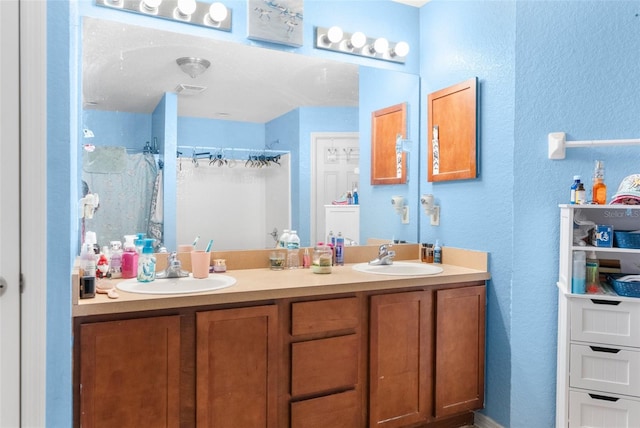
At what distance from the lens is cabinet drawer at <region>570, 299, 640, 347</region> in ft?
5.80

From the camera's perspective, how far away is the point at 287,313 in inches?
70.6

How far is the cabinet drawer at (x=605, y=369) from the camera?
1771 millimetres

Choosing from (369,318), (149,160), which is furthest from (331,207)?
(149,160)

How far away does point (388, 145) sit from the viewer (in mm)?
2676

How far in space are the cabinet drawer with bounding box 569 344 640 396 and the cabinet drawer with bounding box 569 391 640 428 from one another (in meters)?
0.04

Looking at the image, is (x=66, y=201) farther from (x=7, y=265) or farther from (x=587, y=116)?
(x=587, y=116)

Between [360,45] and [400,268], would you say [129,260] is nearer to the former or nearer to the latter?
[400,268]

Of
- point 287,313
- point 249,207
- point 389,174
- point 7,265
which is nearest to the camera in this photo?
point 7,265

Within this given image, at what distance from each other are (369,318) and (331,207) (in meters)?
0.76

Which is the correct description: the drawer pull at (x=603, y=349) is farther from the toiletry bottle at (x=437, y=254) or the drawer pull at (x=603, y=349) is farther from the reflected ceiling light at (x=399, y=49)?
the reflected ceiling light at (x=399, y=49)

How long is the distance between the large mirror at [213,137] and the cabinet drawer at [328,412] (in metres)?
0.83

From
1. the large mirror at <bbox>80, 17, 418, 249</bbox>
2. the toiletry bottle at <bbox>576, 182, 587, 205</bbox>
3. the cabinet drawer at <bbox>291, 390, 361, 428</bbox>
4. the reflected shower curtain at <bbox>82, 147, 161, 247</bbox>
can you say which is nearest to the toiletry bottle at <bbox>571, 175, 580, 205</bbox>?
the toiletry bottle at <bbox>576, 182, 587, 205</bbox>

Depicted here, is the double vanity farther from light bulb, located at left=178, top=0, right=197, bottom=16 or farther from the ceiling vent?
light bulb, located at left=178, top=0, right=197, bottom=16

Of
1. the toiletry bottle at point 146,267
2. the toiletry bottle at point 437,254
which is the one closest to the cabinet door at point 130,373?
the toiletry bottle at point 146,267
